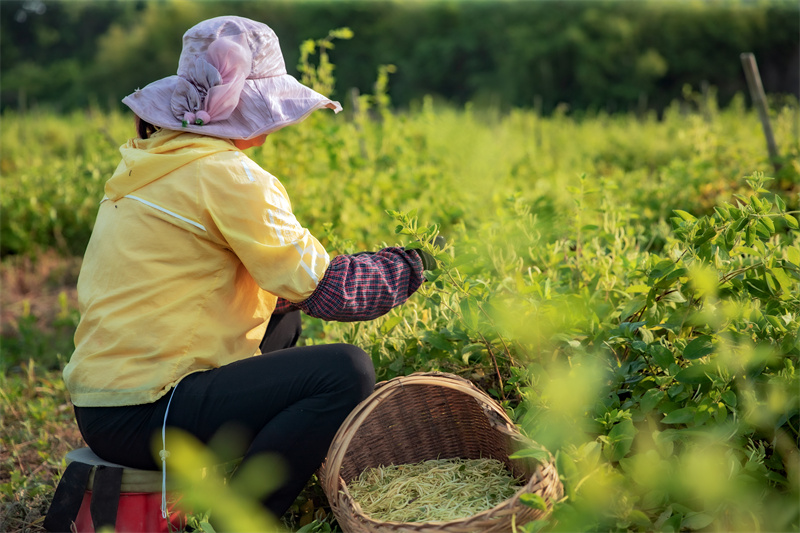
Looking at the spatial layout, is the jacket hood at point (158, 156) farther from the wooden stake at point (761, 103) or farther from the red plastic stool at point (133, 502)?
the wooden stake at point (761, 103)

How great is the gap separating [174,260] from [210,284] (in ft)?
0.32

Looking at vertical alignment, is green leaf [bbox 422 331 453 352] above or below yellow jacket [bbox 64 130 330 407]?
below

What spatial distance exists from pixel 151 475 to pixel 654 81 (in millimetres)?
17978

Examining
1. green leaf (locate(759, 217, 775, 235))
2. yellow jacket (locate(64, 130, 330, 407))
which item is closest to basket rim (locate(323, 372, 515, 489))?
yellow jacket (locate(64, 130, 330, 407))

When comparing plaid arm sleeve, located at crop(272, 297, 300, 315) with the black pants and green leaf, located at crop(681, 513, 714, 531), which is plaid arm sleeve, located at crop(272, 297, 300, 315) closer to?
the black pants

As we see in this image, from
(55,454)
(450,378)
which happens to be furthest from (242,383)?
(55,454)

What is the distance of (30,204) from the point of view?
4645 millimetres

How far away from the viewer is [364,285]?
162 cm

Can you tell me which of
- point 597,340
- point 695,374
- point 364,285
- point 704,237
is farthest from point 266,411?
point 704,237

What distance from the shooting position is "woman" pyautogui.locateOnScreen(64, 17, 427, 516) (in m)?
1.54

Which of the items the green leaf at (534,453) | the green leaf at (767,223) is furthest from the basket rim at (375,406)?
the green leaf at (767,223)

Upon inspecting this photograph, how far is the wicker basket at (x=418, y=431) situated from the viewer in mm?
1560

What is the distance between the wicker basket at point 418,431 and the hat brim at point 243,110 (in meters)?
0.69

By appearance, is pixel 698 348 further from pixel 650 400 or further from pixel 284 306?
pixel 284 306
